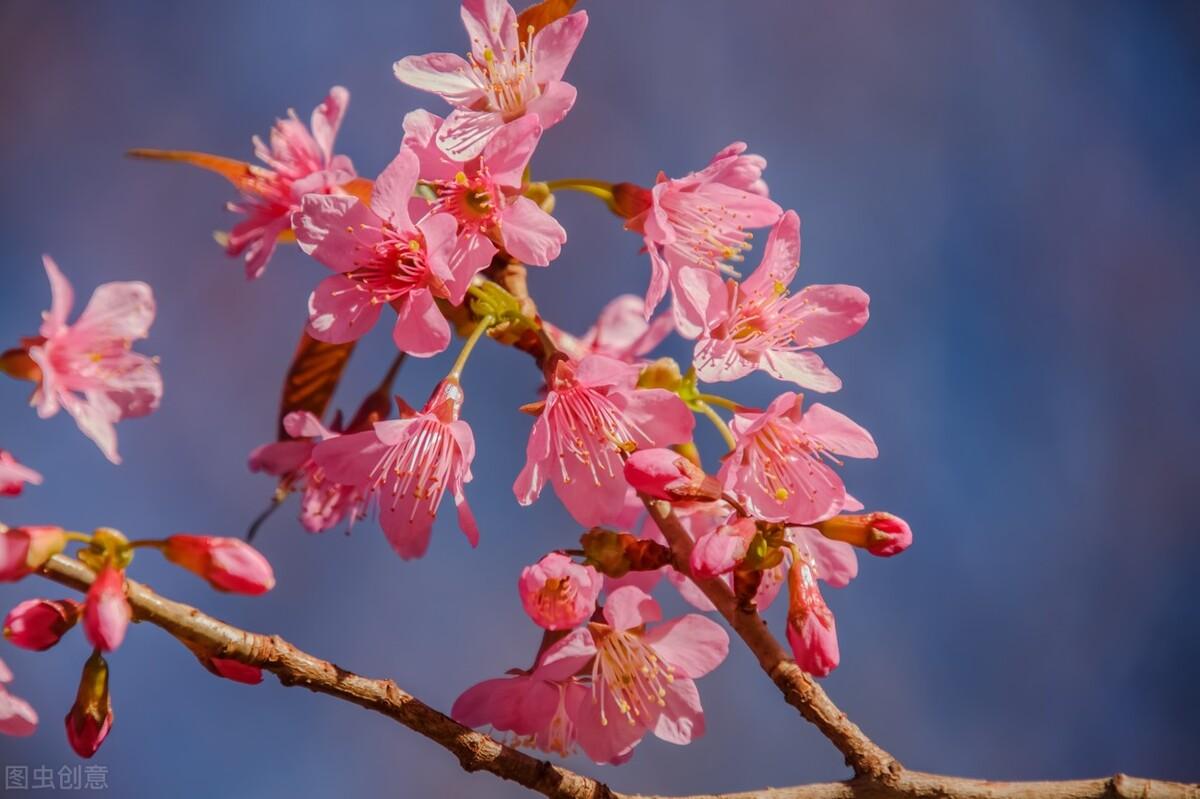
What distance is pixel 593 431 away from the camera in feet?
2.09

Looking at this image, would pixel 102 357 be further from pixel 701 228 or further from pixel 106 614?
pixel 701 228

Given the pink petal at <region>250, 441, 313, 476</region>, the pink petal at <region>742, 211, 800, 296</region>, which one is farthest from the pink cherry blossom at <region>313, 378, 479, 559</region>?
the pink petal at <region>742, 211, 800, 296</region>

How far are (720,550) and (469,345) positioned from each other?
229 mm

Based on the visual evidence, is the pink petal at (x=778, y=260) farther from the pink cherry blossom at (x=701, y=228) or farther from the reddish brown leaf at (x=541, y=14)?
the reddish brown leaf at (x=541, y=14)

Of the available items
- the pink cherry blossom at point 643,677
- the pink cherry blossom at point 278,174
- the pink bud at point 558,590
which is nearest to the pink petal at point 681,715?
the pink cherry blossom at point 643,677

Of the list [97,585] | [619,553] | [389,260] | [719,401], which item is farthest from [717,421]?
[97,585]

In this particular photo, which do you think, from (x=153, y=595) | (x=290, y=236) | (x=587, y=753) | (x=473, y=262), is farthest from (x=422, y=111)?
(x=587, y=753)

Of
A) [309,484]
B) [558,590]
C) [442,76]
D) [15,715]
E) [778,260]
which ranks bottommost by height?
[15,715]

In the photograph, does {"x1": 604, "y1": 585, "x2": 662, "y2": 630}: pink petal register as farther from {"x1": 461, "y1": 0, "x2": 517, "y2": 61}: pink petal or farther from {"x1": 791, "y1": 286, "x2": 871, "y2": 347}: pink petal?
{"x1": 461, "y1": 0, "x2": 517, "y2": 61}: pink petal

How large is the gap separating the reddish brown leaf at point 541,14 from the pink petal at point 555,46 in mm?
43

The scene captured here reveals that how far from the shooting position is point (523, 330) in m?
0.71

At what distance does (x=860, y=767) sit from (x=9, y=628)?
0.46 metres

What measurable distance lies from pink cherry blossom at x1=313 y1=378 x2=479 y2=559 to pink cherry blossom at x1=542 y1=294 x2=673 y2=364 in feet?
0.76

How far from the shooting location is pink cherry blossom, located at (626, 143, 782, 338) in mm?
642
